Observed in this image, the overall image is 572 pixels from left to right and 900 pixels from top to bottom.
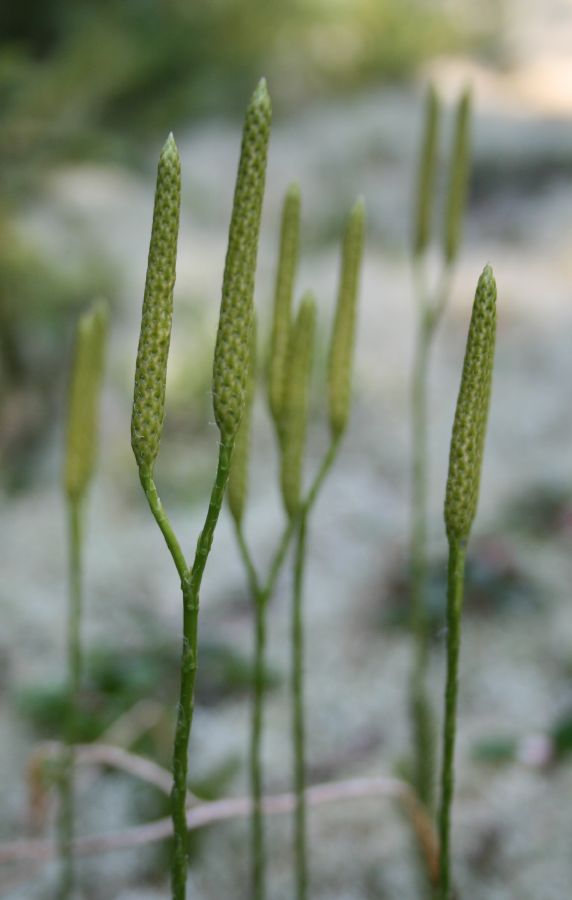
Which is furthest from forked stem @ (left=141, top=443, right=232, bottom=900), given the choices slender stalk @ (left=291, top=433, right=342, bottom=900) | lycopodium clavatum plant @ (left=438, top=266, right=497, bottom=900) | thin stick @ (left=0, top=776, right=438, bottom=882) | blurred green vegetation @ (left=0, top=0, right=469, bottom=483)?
blurred green vegetation @ (left=0, top=0, right=469, bottom=483)

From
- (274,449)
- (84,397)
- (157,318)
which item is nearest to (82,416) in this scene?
(84,397)

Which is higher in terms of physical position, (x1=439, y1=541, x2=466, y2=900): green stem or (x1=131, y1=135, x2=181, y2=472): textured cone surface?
(x1=131, y1=135, x2=181, y2=472): textured cone surface

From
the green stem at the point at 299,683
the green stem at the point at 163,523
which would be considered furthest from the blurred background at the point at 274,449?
the green stem at the point at 163,523

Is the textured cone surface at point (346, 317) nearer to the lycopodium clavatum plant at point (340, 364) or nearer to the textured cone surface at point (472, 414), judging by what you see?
the lycopodium clavatum plant at point (340, 364)

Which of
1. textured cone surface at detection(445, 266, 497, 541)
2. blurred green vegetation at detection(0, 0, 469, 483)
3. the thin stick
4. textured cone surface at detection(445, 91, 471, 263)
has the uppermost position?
blurred green vegetation at detection(0, 0, 469, 483)

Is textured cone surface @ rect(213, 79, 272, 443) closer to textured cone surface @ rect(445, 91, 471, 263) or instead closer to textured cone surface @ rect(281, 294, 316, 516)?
textured cone surface @ rect(281, 294, 316, 516)

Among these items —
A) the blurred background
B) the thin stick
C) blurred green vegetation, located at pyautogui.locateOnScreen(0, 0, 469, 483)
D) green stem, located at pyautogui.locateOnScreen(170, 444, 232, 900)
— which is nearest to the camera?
green stem, located at pyautogui.locateOnScreen(170, 444, 232, 900)
